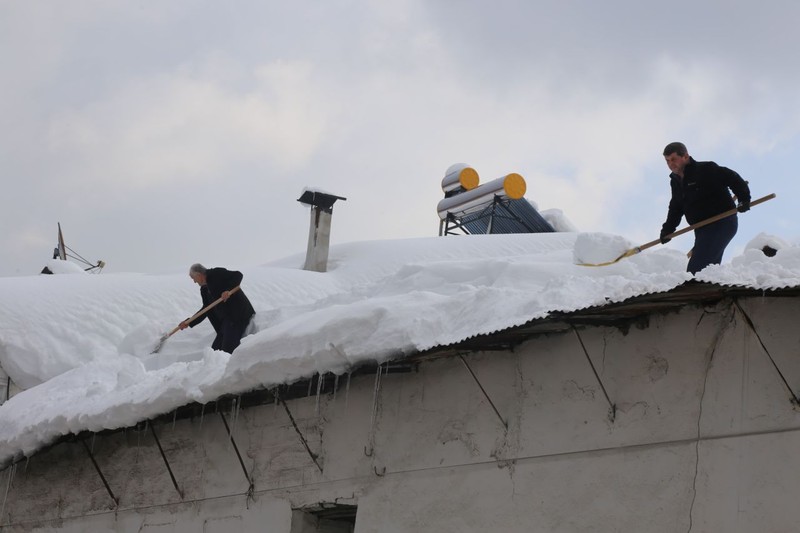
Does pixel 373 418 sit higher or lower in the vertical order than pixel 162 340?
lower

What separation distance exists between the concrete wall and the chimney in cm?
597

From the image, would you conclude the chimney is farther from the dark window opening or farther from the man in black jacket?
the man in black jacket

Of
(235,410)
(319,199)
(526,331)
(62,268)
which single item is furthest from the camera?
(62,268)

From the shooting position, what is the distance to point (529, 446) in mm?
6176

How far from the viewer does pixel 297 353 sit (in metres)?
6.77

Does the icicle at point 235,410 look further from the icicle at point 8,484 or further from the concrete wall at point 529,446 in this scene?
the icicle at point 8,484

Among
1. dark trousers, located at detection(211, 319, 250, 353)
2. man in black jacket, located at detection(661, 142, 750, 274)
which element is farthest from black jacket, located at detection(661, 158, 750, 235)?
dark trousers, located at detection(211, 319, 250, 353)

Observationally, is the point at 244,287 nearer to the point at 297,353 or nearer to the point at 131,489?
the point at 131,489

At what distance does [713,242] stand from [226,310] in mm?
4645

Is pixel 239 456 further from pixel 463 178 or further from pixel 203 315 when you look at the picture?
pixel 463 178

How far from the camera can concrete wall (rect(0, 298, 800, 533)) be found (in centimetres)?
530

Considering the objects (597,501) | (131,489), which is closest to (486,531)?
(597,501)

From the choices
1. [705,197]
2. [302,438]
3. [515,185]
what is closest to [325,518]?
[302,438]

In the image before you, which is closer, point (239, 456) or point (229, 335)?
point (239, 456)
